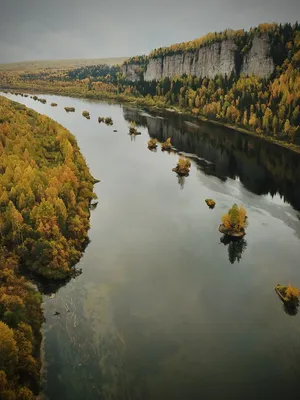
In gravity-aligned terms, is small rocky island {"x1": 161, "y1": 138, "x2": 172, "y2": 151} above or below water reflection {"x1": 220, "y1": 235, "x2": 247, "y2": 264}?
below

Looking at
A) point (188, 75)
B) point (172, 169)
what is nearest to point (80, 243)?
point (172, 169)

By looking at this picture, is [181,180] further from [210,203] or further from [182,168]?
[210,203]

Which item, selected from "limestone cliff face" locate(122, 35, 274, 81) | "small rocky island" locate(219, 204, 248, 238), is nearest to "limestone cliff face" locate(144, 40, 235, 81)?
"limestone cliff face" locate(122, 35, 274, 81)

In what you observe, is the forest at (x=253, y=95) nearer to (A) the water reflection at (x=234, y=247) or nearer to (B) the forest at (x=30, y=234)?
(A) the water reflection at (x=234, y=247)

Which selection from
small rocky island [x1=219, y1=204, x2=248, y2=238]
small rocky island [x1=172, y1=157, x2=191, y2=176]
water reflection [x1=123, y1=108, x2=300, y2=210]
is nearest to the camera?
small rocky island [x1=219, y1=204, x2=248, y2=238]

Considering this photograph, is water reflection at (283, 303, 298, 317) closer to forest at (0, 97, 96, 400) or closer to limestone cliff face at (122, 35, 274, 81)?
forest at (0, 97, 96, 400)

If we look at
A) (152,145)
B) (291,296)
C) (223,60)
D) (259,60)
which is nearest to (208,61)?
(223,60)
